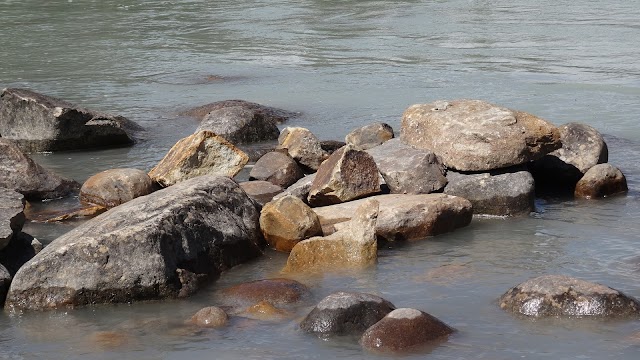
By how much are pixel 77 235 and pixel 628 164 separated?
549cm

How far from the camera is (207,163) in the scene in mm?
9641

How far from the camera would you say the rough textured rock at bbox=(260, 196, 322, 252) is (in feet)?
26.0

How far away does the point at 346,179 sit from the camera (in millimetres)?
Result: 8664

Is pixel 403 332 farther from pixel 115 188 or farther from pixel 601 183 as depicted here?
pixel 115 188

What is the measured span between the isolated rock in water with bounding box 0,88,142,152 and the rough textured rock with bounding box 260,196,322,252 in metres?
4.32

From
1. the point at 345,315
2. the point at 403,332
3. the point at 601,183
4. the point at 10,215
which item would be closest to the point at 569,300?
the point at 403,332

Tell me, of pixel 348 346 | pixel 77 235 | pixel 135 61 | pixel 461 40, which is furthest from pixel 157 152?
pixel 461 40

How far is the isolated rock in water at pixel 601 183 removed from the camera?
9.23 meters

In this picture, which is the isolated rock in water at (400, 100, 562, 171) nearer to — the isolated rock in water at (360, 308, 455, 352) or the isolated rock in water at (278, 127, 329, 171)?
the isolated rock in water at (278, 127, 329, 171)

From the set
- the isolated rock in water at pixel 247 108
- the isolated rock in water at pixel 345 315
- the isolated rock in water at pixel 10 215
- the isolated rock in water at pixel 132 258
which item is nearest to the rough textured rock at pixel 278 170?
the isolated rock in water at pixel 10 215

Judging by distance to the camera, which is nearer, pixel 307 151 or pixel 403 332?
pixel 403 332

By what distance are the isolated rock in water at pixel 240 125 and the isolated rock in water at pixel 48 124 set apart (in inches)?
42.1

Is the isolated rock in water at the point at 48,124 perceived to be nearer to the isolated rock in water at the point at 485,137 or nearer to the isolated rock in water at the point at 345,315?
the isolated rock in water at the point at 485,137

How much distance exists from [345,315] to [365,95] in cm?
847
